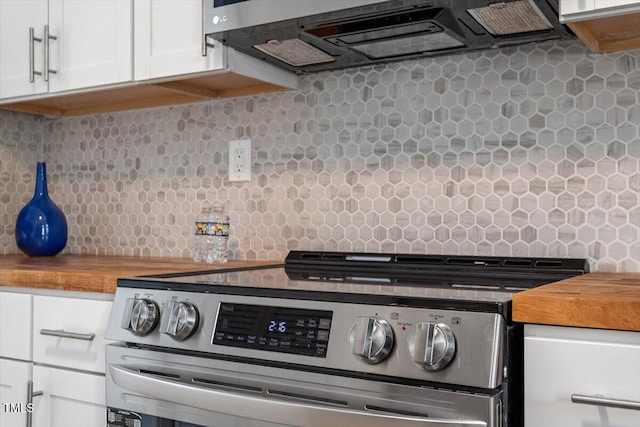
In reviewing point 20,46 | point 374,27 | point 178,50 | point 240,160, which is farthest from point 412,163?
point 20,46

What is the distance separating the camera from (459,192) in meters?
1.71

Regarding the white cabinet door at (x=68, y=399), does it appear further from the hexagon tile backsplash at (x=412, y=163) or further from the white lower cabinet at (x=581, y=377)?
the white lower cabinet at (x=581, y=377)

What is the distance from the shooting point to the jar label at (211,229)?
1965mm

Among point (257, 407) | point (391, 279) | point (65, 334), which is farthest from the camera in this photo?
point (65, 334)

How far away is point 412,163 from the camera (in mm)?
1773

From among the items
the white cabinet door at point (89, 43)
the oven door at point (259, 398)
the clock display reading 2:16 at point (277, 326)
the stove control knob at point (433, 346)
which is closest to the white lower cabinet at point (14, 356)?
the oven door at point (259, 398)

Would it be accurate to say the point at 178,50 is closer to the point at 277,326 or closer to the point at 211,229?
the point at 211,229

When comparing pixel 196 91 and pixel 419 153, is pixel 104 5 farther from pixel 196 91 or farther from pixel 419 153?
pixel 419 153

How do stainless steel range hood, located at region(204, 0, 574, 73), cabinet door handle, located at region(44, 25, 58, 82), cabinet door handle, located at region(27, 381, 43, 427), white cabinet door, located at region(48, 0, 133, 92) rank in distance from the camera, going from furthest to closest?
cabinet door handle, located at region(44, 25, 58, 82), white cabinet door, located at region(48, 0, 133, 92), cabinet door handle, located at region(27, 381, 43, 427), stainless steel range hood, located at region(204, 0, 574, 73)

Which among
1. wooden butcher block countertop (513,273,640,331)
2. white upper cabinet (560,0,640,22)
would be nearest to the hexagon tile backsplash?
white upper cabinet (560,0,640,22)

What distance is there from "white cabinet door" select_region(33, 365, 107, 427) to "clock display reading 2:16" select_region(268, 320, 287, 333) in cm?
56

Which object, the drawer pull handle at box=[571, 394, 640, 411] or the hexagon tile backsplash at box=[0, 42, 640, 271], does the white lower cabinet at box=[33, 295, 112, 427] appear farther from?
the drawer pull handle at box=[571, 394, 640, 411]

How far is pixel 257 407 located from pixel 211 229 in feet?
2.85

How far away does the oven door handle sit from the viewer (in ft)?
3.43
